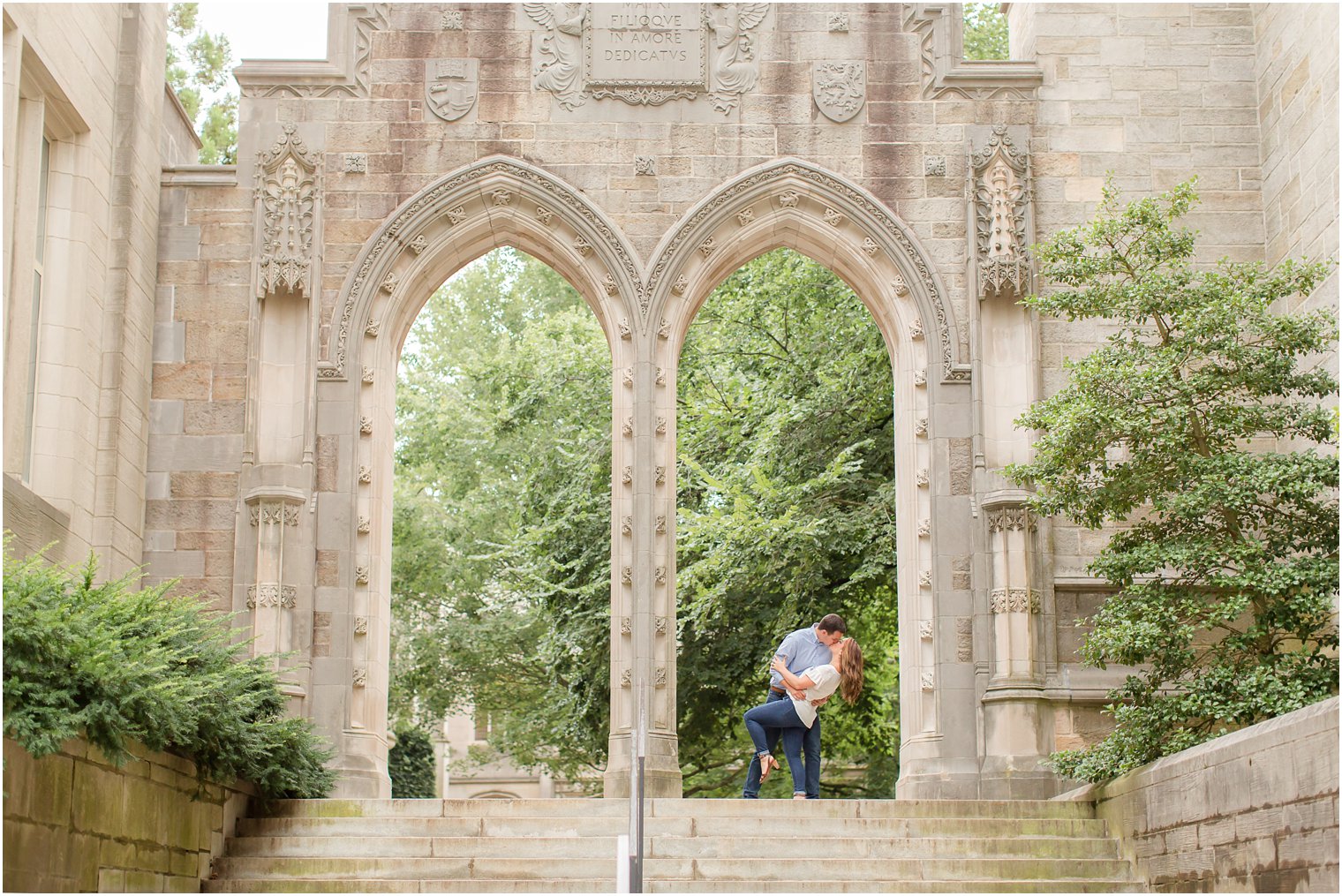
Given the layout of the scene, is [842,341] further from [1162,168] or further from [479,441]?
[479,441]

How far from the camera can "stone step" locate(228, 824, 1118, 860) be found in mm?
9062

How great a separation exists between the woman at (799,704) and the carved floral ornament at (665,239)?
3.22 meters

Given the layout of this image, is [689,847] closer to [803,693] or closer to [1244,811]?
[803,693]

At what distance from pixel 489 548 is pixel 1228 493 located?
14.3m

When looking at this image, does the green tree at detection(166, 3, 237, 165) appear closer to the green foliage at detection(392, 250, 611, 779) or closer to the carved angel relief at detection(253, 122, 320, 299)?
the green foliage at detection(392, 250, 611, 779)

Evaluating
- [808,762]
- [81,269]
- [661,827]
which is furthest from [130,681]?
[81,269]

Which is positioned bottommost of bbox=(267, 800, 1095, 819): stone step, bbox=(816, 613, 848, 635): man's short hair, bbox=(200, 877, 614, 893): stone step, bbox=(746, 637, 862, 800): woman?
bbox=(200, 877, 614, 893): stone step

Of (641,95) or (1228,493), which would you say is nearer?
(1228,493)

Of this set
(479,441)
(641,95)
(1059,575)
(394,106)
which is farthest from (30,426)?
(479,441)

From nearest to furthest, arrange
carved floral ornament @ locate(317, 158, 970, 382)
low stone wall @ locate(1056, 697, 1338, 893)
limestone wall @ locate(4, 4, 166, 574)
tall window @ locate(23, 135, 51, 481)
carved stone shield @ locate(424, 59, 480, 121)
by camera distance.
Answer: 1. low stone wall @ locate(1056, 697, 1338, 893)
2. limestone wall @ locate(4, 4, 166, 574)
3. tall window @ locate(23, 135, 51, 481)
4. carved floral ornament @ locate(317, 158, 970, 382)
5. carved stone shield @ locate(424, 59, 480, 121)

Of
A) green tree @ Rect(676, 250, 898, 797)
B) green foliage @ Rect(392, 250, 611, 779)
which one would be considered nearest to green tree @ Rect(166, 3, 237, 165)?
green foliage @ Rect(392, 250, 611, 779)

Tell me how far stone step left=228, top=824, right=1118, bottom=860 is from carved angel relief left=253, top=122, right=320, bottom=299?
4.86m

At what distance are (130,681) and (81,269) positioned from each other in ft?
18.8

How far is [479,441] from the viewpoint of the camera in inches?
885
